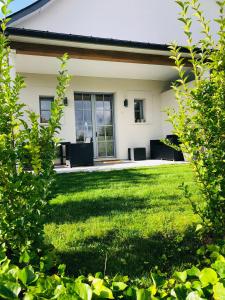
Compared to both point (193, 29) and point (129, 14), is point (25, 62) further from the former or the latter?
point (193, 29)

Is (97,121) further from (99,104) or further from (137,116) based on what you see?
(137,116)

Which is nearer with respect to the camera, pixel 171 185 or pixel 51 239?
pixel 51 239

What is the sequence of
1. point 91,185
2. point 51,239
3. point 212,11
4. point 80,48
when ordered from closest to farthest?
point 51,239 → point 91,185 → point 80,48 → point 212,11

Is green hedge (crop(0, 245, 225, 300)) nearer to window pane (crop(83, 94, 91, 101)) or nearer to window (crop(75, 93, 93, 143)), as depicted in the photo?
window (crop(75, 93, 93, 143))

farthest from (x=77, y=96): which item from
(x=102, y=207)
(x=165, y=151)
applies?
(x=102, y=207)

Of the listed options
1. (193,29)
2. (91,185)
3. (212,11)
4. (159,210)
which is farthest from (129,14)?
(159,210)

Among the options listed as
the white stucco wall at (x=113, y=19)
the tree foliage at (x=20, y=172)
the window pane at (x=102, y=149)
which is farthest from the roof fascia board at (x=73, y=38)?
the tree foliage at (x=20, y=172)

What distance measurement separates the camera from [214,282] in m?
1.30

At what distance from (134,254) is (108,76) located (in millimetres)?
9556

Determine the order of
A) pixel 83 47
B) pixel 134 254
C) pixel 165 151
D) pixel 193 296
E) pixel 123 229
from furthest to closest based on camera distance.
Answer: pixel 165 151 < pixel 83 47 < pixel 123 229 < pixel 134 254 < pixel 193 296

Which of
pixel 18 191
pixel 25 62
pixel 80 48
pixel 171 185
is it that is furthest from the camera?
pixel 25 62

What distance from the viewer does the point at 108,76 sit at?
11445 mm

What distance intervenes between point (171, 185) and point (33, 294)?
14.9 feet

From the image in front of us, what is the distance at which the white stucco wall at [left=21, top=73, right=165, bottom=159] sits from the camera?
1071 centimetres
